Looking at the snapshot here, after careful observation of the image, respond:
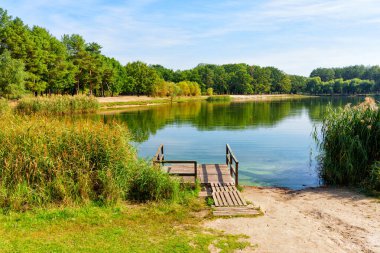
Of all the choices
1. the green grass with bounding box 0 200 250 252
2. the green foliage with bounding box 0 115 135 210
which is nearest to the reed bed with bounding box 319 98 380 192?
the green grass with bounding box 0 200 250 252

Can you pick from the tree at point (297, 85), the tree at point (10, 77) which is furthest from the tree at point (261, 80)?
the tree at point (10, 77)

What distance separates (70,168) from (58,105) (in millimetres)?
42162

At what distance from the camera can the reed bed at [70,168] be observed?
1060 centimetres

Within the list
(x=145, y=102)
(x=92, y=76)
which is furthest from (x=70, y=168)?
(x=145, y=102)

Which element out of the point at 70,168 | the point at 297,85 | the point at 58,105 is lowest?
the point at 70,168

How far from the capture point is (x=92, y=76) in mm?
77875

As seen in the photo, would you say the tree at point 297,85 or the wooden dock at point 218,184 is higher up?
the tree at point 297,85

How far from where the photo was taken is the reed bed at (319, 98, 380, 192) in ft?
46.7

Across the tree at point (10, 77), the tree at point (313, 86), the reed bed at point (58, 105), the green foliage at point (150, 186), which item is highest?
the tree at point (313, 86)

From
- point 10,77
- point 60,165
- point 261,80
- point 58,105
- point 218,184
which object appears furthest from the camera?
point 261,80

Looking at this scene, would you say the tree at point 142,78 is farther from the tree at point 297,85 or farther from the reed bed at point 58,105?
the tree at point 297,85

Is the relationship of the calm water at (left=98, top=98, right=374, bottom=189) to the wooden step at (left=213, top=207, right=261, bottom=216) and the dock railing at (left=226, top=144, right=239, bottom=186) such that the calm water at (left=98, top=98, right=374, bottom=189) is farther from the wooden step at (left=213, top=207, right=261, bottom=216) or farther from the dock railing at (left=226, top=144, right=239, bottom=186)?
the wooden step at (left=213, top=207, right=261, bottom=216)

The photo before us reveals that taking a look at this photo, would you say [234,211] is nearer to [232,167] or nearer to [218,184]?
[218,184]

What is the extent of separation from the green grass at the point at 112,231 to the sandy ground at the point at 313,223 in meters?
0.80
